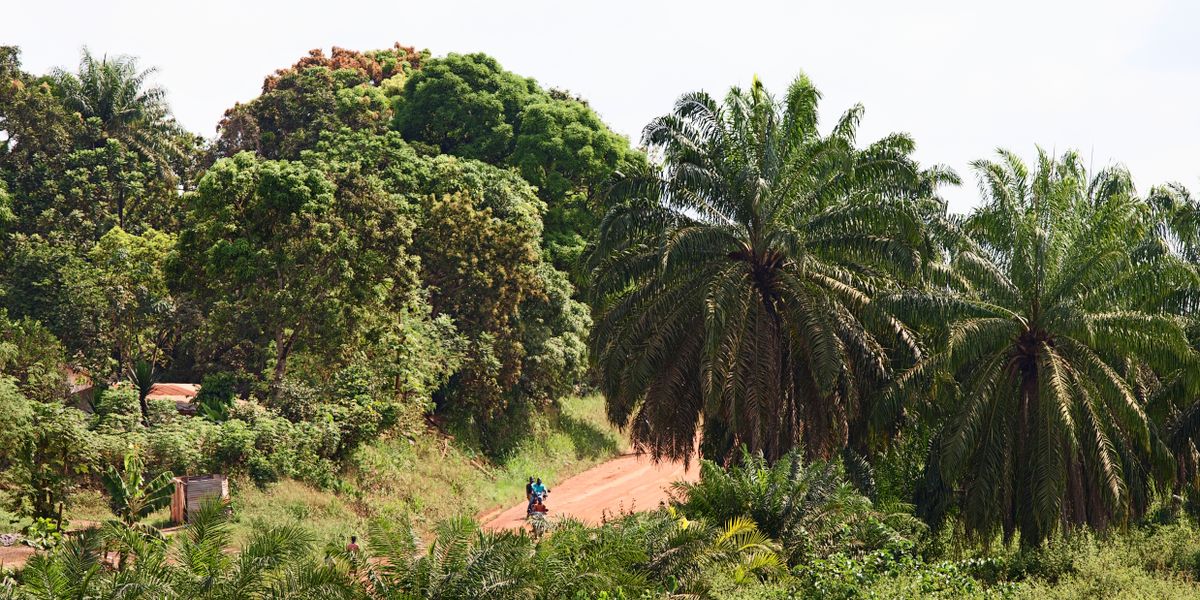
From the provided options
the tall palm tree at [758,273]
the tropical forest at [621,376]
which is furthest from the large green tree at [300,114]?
the tall palm tree at [758,273]

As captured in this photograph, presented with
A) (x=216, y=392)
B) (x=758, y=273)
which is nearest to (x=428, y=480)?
(x=216, y=392)

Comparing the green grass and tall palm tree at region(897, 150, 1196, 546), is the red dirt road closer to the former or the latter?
the green grass

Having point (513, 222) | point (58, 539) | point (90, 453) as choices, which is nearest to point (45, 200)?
point (513, 222)

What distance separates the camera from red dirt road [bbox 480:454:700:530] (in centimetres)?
3356

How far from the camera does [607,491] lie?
122 feet

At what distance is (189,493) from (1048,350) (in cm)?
1824

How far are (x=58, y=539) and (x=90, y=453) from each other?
21.2ft

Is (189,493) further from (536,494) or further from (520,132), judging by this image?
(520,132)

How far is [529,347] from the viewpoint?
40.5 m

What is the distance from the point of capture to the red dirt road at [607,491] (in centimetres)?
3356

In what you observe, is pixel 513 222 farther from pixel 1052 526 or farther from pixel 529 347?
pixel 1052 526

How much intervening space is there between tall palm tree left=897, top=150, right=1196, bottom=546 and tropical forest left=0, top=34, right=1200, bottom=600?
0.07 metres

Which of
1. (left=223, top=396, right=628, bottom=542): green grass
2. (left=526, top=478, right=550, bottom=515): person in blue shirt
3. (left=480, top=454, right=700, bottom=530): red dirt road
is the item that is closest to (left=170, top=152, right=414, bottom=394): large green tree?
(left=223, top=396, right=628, bottom=542): green grass

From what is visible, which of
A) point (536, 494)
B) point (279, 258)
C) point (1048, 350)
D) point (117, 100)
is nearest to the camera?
point (1048, 350)
